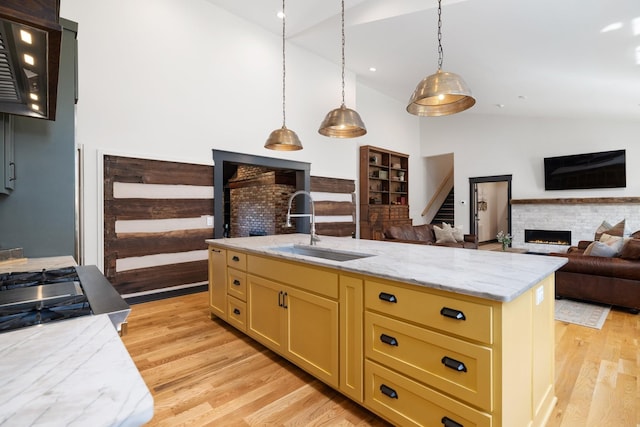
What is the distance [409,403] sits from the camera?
61.7 inches

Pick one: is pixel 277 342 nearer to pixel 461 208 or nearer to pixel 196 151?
pixel 196 151

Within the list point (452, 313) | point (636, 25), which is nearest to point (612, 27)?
point (636, 25)

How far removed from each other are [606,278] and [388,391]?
343 cm

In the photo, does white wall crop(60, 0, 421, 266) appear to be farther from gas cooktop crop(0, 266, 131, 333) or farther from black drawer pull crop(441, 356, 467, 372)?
black drawer pull crop(441, 356, 467, 372)

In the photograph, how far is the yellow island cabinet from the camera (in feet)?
4.33

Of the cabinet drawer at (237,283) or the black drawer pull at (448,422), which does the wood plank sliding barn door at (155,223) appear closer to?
the cabinet drawer at (237,283)

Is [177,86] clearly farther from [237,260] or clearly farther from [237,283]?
[237,283]

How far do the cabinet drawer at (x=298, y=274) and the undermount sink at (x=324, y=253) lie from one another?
0.29 meters

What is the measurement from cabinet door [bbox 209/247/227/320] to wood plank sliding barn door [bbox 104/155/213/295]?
1.22 meters

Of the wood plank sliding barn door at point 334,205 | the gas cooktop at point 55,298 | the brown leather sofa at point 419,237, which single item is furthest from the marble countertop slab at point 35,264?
the brown leather sofa at point 419,237

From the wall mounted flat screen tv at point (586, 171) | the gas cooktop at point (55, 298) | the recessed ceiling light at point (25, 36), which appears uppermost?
the wall mounted flat screen tv at point (586, 171)

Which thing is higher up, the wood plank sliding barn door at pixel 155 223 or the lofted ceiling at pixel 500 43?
the lofted ceiling at pixel 500 43

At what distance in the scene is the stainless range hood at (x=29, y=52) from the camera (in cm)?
76

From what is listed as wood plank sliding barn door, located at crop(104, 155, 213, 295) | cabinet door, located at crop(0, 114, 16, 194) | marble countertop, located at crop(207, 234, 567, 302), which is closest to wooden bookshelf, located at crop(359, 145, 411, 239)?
wood plank sliding barn door, located at crop(104, 155, 213, 295)
